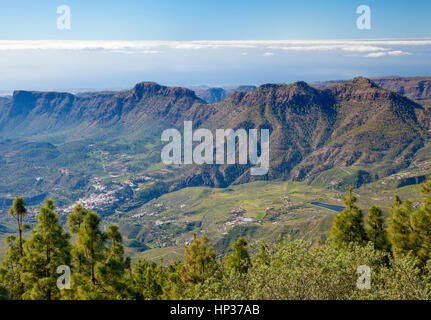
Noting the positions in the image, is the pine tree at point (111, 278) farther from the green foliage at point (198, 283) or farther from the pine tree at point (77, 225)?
the pine tree at point (77, 225)

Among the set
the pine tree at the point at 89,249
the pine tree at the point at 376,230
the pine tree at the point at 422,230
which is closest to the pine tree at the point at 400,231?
the pine tree at the point at 422,230

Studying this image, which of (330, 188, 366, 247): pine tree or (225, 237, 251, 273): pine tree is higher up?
(330, 188, 366, 247): pine tree

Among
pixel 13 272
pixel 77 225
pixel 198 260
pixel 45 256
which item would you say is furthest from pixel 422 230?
pixel 13 272

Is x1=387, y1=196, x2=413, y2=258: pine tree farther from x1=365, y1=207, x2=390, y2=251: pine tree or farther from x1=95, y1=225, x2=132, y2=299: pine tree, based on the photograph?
x1=95, y1=225, x2=132, y2=299: pine tree

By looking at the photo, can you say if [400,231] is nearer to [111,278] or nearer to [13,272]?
[111,278]

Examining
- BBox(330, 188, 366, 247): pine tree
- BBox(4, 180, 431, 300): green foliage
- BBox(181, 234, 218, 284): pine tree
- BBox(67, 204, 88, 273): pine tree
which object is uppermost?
BBox(67, 204, 88, 273): pine tree

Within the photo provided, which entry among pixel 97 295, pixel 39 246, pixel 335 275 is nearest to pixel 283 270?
pixel 335 275

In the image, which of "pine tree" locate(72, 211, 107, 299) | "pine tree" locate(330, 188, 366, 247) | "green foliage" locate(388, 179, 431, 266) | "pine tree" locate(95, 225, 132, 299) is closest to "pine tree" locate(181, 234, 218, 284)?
"pine tree" locate(95, 225, 132, 299)
